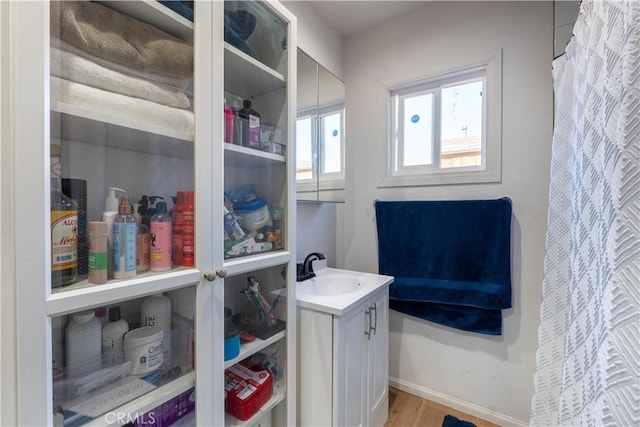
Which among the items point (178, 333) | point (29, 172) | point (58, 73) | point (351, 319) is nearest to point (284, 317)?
point (351, 319)

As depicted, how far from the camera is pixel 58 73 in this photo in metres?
0.54

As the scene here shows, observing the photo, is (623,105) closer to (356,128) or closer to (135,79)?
(135,79)

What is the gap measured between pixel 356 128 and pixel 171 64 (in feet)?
4.46

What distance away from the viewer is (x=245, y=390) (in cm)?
91

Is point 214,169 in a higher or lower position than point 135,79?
lower

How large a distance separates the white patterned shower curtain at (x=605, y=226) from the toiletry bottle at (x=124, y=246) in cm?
103

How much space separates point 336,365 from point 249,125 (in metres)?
0.98

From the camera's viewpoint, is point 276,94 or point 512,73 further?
point 512,73

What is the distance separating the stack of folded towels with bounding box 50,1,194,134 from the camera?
560 mm

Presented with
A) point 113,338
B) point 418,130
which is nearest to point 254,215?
point 113,338

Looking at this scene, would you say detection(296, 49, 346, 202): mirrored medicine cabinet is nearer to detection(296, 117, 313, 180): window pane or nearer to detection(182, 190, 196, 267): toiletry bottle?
detection(296, 117, 313, 180): window pane

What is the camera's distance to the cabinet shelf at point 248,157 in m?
0.87

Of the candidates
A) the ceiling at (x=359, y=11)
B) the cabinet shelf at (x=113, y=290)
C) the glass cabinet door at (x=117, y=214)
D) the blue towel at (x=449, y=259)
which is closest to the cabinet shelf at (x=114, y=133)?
the glass cabinet door at (x=117, y=214)

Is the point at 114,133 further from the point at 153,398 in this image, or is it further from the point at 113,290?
the point at 153,398
